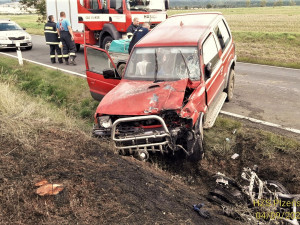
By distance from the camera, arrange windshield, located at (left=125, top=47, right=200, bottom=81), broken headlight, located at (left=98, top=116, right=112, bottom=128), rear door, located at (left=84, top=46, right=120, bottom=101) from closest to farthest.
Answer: broken headlight, located at (left=98, top=116, right=112, bottom=128), windshield, located at (left=125, top=47, right=200, bottom=81), rear door, located at (left=84, top=46, right=120, bottom=101)

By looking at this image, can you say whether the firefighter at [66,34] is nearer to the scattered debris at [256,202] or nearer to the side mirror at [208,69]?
the side mirror at [208,69]

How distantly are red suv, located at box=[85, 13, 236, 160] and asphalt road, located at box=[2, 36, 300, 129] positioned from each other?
0.62 m

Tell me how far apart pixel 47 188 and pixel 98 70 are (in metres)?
3.60

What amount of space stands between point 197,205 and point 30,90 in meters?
7.31

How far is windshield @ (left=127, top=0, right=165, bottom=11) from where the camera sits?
456 inches

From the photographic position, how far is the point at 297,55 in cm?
1395

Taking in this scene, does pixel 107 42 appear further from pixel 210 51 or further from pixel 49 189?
pixel 49 189

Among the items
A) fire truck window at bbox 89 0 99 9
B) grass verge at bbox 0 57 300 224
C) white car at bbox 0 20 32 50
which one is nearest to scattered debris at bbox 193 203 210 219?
grass verge at bbox 0 57 300 224

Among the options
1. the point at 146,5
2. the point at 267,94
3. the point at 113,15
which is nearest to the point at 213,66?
the point at 267,94

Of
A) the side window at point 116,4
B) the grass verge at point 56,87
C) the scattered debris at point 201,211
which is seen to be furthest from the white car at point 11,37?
the scattered debris at point 201,211

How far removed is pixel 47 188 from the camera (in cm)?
318

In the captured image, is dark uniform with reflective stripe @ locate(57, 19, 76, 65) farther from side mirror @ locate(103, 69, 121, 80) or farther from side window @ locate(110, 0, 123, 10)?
side mirror @ locate(103, 69, 121, 80)

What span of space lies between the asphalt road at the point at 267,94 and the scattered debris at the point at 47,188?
4569mm

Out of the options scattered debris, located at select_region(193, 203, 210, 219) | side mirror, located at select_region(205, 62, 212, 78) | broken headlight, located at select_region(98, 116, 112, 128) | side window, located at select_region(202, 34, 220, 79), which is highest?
side window, located at select_region(202, 34, 220, 79)
